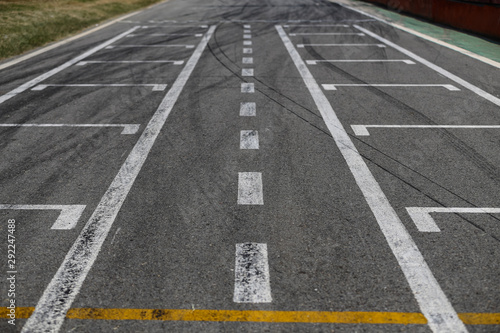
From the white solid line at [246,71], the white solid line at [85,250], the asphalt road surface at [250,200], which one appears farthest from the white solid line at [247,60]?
the white solid line at [85,250]

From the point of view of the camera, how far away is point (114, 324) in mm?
3496

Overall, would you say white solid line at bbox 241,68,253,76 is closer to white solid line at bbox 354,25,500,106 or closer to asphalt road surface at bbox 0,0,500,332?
asphalt road surface at bbox 0,0,500,332

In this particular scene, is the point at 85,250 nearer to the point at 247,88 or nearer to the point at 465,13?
the point at 247,88

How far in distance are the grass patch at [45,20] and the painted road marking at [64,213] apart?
9.44m

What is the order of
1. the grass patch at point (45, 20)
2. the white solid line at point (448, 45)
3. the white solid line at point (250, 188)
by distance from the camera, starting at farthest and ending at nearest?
1. the grass patch at point (45, 20)
2. the white solid line at point (448, 45)
3. the white solid line at point (250, 188)

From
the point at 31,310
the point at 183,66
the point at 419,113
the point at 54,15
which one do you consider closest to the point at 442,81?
the point at 419,113

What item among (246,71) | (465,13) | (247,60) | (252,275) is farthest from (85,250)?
(465,13)

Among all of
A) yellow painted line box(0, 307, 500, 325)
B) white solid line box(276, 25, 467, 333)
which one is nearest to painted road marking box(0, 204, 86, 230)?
yellow painted line box(0, 307, 500, 325)

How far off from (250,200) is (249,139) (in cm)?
200

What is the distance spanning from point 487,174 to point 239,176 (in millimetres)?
3169

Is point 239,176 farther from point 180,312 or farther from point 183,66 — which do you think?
point 183,66

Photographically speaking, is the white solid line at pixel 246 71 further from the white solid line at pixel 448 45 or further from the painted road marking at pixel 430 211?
the painted road marking at pixel 430 211

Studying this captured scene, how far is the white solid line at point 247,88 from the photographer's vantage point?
9.71 metres

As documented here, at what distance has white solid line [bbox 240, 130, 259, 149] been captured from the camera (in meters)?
6.89
